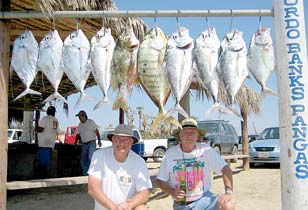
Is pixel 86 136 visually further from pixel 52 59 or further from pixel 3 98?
pixel 52 59

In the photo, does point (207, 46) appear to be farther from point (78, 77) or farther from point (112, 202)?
point (112, 202)

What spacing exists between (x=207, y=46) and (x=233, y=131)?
14599 mm

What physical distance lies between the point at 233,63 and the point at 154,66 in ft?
2.45

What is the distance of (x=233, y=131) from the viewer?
59.8 feet

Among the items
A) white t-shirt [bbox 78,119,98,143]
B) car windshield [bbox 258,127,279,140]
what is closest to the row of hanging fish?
white t-shirt [bbox 78,119,98,143]

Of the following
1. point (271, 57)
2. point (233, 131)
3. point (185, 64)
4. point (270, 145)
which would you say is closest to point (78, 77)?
point (185, 64)

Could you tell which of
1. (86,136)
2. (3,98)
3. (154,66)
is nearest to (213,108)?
(154,66)

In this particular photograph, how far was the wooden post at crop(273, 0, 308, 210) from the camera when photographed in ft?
11.5

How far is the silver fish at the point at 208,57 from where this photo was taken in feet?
13.1

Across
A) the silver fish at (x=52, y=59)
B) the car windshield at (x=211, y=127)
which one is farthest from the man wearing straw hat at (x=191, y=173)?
the car windshield at (x=211, y=127)

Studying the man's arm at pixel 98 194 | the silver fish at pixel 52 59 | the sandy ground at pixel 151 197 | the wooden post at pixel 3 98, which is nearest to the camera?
the man's arm at pixel 98 194

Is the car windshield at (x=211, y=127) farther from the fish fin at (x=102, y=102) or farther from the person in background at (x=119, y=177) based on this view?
the fish fin at (x=102, y=102)

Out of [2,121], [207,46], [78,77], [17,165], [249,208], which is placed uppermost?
[207,46]

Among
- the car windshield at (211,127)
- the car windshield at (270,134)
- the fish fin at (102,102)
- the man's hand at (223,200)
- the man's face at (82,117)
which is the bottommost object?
the man's hand at (223,200)
